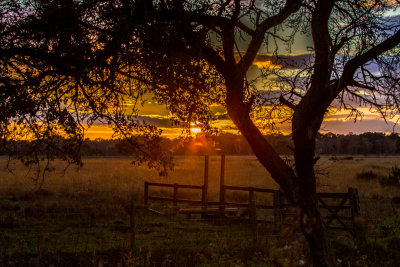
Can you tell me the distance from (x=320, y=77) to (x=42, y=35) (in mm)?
4775

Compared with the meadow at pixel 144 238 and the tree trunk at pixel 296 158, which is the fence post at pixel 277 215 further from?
the tree trunk at pixel 296 158

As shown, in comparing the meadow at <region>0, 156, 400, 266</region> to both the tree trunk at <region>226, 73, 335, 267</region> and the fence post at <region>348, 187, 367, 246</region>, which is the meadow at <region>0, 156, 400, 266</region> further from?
the tree trunk at <region>226, 73, 335, 267</region>

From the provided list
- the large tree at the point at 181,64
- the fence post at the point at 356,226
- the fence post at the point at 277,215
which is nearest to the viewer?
the large tree at the point at 181,64

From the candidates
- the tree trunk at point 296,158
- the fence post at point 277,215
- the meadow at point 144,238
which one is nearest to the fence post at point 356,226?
the meadow at point 144,238

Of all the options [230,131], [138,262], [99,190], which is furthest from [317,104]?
[99,190]

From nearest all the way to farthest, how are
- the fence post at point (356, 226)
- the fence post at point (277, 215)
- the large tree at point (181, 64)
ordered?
1. the large tree at point (181, 64)
2. the fence post at point (356, 226)
3. the fence post at point (277, 215)

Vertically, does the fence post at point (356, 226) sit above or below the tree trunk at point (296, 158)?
below

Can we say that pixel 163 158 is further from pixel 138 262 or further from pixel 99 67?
pixel 99 67

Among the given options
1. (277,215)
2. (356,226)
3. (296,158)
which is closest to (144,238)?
(277,215)

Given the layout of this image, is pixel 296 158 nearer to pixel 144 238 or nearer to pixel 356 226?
pixel 356 226

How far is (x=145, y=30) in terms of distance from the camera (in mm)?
7230

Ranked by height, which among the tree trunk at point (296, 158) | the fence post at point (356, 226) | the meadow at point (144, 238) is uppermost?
the tree trunk at point (296, 158)

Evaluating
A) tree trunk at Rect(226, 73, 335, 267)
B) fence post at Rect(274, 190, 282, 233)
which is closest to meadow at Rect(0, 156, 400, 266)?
fence post at Rect(274, 190, 282, 233)

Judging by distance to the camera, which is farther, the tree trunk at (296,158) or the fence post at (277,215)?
the fence post at (277,215)
